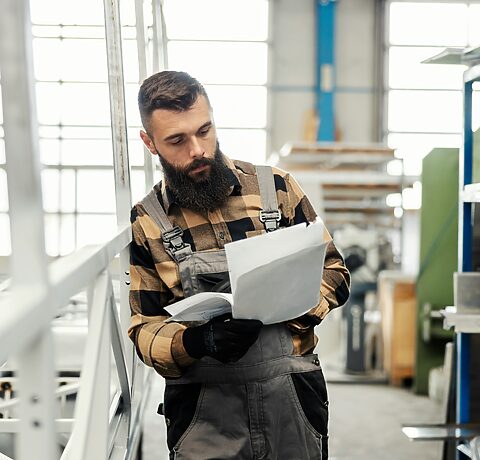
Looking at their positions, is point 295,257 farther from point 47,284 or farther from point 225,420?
point 47,284

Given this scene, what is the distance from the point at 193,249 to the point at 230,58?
793 centimetres

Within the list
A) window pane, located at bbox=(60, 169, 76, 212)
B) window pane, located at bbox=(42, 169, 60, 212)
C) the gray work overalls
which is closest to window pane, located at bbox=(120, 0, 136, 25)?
the gray work overalls

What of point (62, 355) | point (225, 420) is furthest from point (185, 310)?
point (62, 355)

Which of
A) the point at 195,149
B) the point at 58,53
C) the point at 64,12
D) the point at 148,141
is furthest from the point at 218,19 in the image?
the point at 195,149

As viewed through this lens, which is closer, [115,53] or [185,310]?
[185,310]

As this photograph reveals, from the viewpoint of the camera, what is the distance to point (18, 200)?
2.93 ft

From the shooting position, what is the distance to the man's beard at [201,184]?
1.76 meters

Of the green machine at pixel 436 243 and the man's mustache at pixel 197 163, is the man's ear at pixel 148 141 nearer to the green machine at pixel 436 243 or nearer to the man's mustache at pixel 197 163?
the man's mustache at pixel 197 163

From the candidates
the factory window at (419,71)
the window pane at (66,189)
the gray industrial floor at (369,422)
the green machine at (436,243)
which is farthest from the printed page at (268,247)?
the factory window at (419,71)

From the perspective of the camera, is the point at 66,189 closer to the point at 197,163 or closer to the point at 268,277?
the point at 197,163

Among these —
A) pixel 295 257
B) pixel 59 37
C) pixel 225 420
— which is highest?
pixel 59 37

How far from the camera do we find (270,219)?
1789mm

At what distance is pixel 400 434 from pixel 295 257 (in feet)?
11.0

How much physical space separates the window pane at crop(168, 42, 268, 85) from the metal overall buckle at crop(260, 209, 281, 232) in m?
7.73
